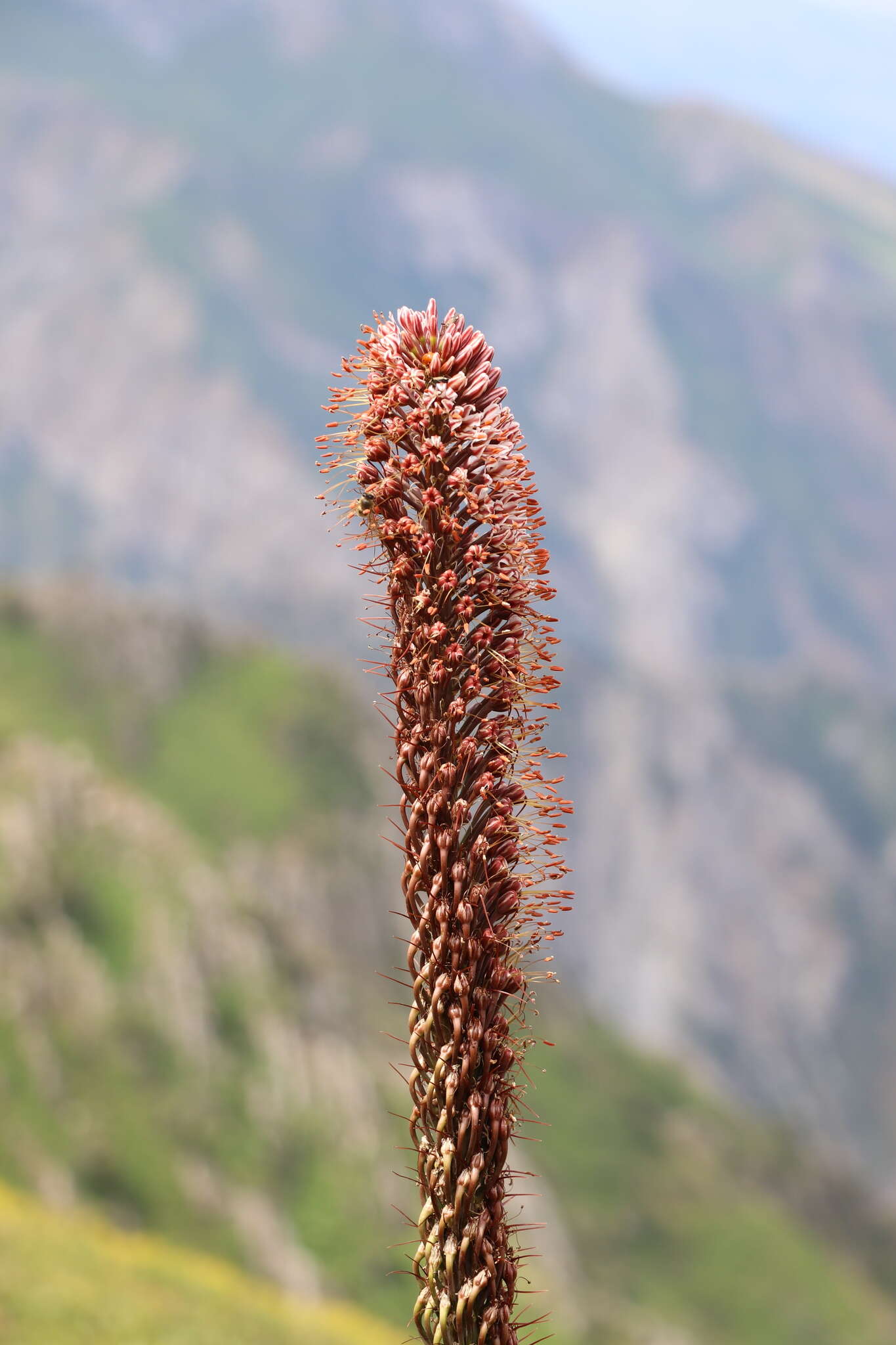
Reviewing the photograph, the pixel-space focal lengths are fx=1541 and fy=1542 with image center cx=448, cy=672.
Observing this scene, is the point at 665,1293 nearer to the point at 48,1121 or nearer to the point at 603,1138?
the point at 603,1138

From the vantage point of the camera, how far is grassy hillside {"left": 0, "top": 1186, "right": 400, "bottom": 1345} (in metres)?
30.9

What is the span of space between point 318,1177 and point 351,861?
74498 mm

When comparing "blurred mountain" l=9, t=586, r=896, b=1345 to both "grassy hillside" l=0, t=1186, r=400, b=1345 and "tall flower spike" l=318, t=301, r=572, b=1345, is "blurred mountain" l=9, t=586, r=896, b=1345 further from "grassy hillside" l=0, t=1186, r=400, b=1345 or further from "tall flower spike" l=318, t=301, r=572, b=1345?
"tall flower spike" l=318, t=301, r=572, b=1345

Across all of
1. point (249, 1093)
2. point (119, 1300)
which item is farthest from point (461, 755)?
point (249, 1093)

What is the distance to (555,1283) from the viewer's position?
275 ft

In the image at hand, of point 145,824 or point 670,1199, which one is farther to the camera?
point 670,1199

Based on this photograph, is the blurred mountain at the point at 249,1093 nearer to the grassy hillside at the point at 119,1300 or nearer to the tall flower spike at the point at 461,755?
the grassy hillside at the point at 119,1300

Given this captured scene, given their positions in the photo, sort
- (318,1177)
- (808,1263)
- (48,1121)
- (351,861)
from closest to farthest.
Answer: (48,1121)
(318,1177)
(808,1263)
(351,861)

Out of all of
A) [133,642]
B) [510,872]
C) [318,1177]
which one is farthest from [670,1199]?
[510,872]

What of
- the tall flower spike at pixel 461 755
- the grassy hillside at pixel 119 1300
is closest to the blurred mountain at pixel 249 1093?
the grassy hillside at pixel 119 1300

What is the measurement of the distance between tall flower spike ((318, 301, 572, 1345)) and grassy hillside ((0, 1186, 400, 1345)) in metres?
24.6

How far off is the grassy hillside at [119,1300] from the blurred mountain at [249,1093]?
0.16 meters

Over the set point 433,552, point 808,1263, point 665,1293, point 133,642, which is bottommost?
point 433,552

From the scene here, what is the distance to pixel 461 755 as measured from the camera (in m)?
7.89
